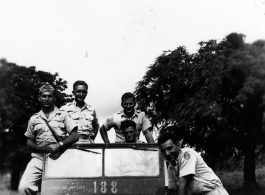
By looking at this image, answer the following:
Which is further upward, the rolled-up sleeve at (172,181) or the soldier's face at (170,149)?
the soldier's face at (170,149)

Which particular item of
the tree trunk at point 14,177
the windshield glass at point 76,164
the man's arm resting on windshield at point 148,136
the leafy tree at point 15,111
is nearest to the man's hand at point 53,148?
the windshield glass at point 76,164

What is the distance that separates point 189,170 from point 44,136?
1.78 m

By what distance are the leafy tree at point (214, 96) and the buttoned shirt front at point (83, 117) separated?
29.7ft

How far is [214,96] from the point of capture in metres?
15.4

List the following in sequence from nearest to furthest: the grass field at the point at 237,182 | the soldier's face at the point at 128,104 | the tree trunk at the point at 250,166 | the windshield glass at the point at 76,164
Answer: the windshield glass at the point at 76,164 → the soldier's face at the point at 128,104 → the grass field at the point at 237,182 → the tree trunk at the point at 250,166

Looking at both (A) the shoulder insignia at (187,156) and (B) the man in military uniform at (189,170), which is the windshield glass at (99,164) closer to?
(B) the man in military uniform at (189,170)

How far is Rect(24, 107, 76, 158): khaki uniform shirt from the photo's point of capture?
13.5ft

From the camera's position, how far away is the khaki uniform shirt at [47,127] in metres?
4.11

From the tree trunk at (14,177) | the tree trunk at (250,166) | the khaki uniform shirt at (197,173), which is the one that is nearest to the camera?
the khaki uniform shirt at (197,173)

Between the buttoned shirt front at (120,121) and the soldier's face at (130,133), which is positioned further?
the buttoned shirt front at (120,121)

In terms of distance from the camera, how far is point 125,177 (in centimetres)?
382

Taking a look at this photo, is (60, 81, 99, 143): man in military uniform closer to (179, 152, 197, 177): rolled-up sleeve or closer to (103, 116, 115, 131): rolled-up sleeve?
(103, 116, 115, 131): rolled-up sleeve

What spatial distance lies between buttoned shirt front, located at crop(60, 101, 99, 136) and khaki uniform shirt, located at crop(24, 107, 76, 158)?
50 cm

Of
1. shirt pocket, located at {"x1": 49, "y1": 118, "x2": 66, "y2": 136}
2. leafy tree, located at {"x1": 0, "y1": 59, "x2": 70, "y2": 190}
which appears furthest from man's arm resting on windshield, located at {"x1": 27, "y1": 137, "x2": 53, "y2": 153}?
leafy tree, located at {"x1": 0, "y1": 59, "x2": 70, "y2": 190}
